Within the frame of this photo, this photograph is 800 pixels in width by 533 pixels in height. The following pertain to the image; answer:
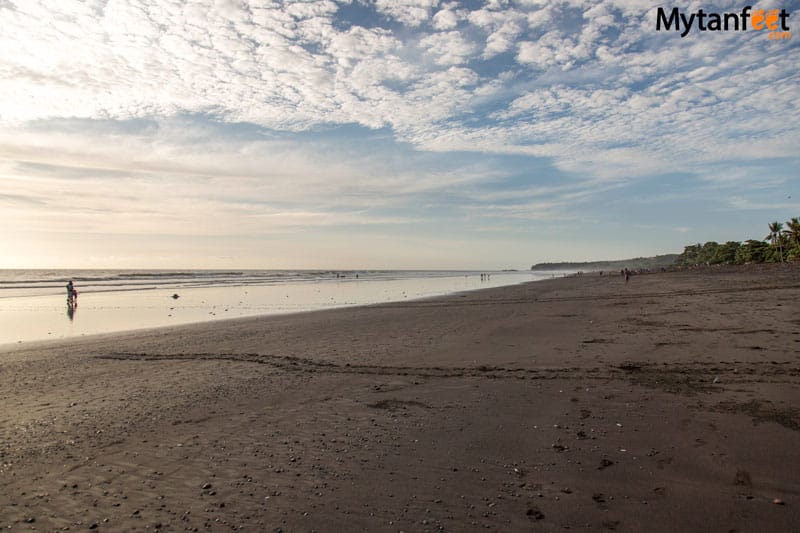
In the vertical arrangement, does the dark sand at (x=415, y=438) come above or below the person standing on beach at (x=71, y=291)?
below

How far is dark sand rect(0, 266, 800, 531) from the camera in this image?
4676 millimetres

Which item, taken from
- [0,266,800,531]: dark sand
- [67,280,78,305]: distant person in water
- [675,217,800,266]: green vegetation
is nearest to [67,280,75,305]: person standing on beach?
[67,280,78,305]: distant person in water

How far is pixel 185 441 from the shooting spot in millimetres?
6832

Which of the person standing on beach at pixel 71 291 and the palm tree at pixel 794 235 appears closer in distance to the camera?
the person standing on beach at pixel 71 291

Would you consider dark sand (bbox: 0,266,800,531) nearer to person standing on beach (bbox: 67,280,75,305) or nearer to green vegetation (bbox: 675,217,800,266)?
person standing on beach (bbox: 67,280,75,305)

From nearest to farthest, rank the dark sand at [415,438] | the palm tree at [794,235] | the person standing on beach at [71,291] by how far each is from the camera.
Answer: the dark sand at [415,438], the person standing on beach at [71,291], the palm tree at [794,235]

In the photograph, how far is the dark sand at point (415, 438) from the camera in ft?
15.3

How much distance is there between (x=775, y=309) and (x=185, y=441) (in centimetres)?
2224

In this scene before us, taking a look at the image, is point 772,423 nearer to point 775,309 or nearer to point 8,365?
point 775,309

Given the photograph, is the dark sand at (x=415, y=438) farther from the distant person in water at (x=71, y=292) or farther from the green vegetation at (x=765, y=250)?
the green vegetation at (x=765, y=250)

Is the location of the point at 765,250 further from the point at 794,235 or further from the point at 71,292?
the point at 71,292

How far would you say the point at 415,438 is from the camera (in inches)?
262

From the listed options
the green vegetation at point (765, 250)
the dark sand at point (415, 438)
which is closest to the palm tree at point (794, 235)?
the green vegetation at point (765, 250)

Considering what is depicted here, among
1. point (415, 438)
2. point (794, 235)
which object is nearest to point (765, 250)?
point (794, 235)
